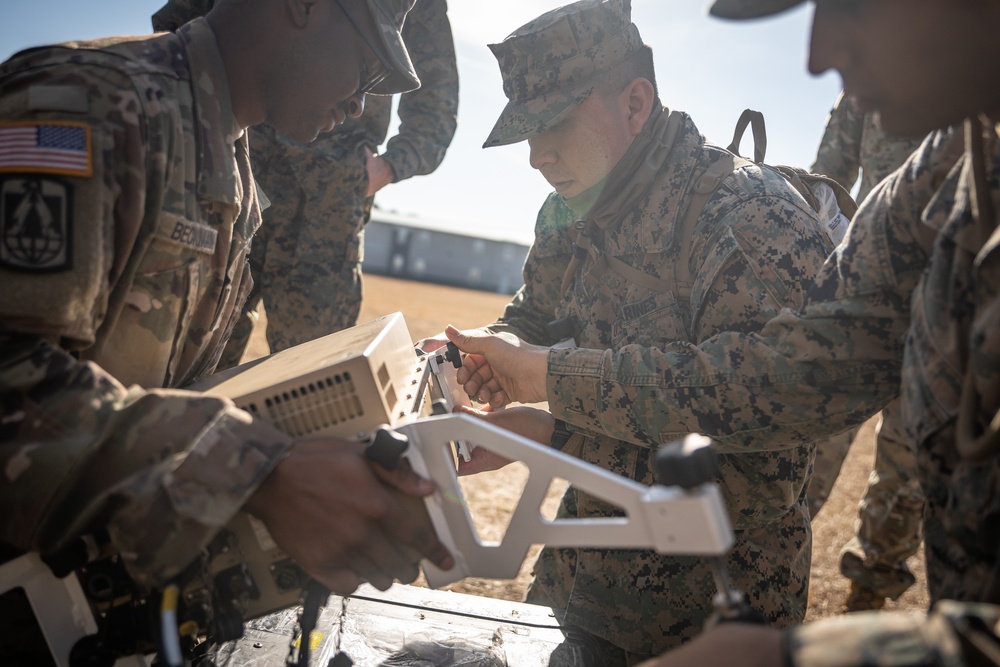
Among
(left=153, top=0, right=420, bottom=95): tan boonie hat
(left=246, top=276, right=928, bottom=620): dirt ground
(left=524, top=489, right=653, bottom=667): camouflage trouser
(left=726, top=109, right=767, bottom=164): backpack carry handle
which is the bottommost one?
(left=246, top=276, right=928, bottom=620): dirt ground

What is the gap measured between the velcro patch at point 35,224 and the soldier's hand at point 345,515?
650 millimetres

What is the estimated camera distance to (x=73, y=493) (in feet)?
4.91

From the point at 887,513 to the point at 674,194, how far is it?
2.43 metres

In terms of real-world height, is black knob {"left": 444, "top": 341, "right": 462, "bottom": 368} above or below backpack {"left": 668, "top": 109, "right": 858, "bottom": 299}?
below

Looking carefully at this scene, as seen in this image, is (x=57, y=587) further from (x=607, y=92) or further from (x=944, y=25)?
(x=607, y=92)

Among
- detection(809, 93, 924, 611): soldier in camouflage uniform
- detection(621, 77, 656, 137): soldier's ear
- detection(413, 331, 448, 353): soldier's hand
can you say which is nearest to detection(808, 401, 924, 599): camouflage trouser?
detection(809, 93, 924, 611): soldier in camouflage uniform

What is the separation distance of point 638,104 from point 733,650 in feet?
7.95

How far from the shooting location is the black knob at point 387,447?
146 cm

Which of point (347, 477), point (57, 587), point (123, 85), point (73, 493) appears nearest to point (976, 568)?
point (347, 477)

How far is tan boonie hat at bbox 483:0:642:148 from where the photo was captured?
3.02 m

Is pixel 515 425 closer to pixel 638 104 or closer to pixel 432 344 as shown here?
pixel 432 344

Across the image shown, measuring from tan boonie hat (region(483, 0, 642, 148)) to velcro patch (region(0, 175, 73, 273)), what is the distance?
182cm

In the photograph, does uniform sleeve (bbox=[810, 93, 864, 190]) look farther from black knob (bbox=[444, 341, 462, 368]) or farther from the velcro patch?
the velcro patch

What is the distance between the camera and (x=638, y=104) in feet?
10.0
